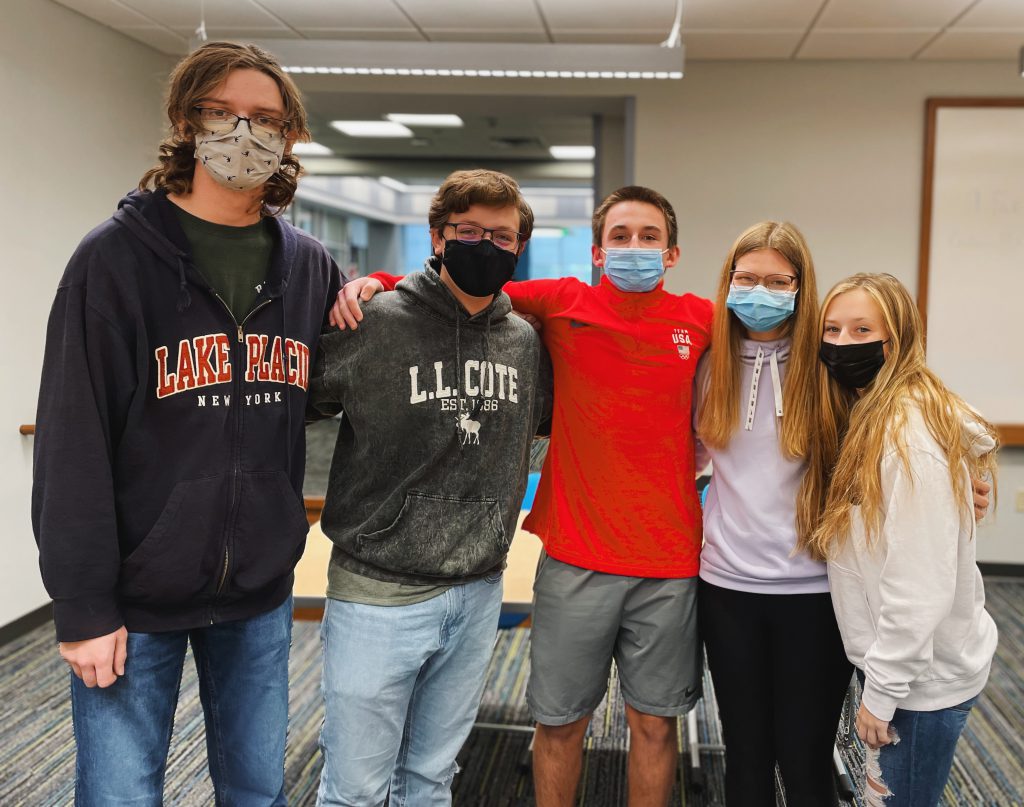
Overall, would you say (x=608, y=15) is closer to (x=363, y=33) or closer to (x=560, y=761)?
(x=363, y=33)

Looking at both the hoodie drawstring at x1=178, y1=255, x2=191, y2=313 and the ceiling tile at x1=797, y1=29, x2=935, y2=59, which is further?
the ceiling tile at x1=797, y1=29, x2=935, y2=59

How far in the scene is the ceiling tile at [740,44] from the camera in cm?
390

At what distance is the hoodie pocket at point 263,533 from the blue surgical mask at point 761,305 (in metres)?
0.95

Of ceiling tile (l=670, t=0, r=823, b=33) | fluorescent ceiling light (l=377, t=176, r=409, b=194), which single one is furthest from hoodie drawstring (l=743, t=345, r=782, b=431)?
fluorescent ceiling light (l=377, t=176, r=409, b=194)

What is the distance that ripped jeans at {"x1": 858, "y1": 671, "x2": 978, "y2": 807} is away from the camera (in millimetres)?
1421

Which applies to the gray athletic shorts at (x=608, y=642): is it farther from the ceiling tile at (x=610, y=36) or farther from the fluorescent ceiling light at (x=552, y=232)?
the fluorescent ceiling light at (x=552, y=232)

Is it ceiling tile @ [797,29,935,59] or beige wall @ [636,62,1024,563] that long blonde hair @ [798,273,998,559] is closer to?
ceiling tile @ [797,29,935,59]

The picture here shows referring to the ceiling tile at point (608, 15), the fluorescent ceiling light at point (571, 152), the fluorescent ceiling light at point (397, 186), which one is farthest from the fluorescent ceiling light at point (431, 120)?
the fluorescent ceiling light at point (397, 186)

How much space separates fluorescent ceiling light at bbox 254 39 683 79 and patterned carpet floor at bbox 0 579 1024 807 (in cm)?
237

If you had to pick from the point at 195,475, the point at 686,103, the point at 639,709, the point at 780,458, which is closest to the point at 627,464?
the point at 780,458

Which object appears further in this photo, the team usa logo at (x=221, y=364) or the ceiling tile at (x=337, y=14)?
the ceiling tile at (x=337, y=14)

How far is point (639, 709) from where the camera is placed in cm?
181

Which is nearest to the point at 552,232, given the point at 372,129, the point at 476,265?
the point at 372,129

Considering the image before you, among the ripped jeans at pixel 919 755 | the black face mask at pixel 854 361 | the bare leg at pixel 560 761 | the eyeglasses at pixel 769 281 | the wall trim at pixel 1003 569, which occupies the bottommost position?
the wall trim at pixel 1003 569
